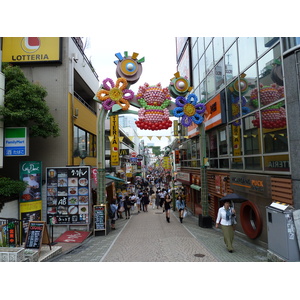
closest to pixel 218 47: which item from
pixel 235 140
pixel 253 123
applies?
pixel 235 140

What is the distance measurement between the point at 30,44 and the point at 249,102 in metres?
13.6

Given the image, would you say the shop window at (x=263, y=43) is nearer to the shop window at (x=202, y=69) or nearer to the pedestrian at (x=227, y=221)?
the pedestrian at (x=227, y=221)

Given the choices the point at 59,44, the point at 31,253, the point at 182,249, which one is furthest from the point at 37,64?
the point at 182,249

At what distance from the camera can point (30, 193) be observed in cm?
1292

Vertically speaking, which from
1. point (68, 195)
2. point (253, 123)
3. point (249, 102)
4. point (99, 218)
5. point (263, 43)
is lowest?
point (99, 218)

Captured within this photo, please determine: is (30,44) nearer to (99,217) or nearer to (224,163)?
(99,217)

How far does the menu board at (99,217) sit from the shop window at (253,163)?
7.49m

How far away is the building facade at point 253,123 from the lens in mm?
7602

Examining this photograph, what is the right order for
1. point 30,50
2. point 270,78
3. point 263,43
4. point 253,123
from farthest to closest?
point 30,50 → point 253,123 → point 263,43 → point 270,78

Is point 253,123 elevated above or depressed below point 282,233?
above

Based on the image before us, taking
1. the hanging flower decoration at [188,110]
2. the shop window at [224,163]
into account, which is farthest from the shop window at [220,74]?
the shop window at [224,163]

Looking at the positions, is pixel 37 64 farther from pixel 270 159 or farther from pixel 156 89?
pixel 270 159

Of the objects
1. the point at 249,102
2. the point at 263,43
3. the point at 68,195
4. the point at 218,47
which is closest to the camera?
the point at 263,43

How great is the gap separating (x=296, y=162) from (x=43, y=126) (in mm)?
12005
